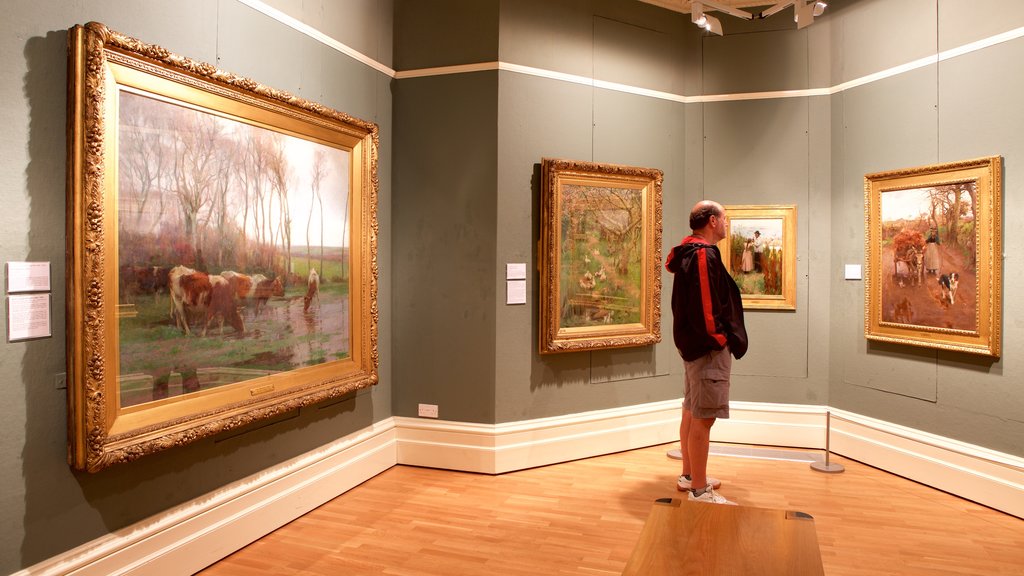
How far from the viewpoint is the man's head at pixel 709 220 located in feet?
13.7

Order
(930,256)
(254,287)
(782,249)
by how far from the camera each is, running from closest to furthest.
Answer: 1. (254,287)
2. (930,256)
3. (782,249)

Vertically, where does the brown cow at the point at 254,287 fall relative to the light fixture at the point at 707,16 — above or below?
below

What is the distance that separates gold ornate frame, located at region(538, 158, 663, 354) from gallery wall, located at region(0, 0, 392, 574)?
236cm

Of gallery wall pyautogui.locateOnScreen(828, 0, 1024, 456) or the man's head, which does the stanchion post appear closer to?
gallery wall pyautogui.locateOnScreen(828, 0, 1024, 456)

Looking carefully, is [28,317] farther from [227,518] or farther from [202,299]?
[227,518]

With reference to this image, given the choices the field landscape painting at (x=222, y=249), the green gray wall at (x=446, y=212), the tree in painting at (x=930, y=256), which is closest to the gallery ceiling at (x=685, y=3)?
the green gray wall at (x=446, y=212)

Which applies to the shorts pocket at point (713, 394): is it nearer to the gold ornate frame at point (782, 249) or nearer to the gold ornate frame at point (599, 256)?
the gold ornate frame at point (599, 256)

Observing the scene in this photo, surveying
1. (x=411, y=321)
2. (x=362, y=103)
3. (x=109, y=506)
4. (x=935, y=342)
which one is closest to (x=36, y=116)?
(x=109, y=506)

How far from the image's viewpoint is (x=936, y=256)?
4789 millimetres

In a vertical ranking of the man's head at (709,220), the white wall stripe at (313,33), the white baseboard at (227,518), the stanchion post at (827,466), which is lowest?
the stanchion post at (827,466)

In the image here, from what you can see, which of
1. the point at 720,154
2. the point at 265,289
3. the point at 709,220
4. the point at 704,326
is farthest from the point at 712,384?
the point at 265,289

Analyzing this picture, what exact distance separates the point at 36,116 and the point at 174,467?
1.79 m

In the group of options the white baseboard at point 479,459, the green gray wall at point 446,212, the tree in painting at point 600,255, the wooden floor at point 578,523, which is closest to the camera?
the white baseboard at point 479,459

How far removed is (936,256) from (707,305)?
2.14 meters
